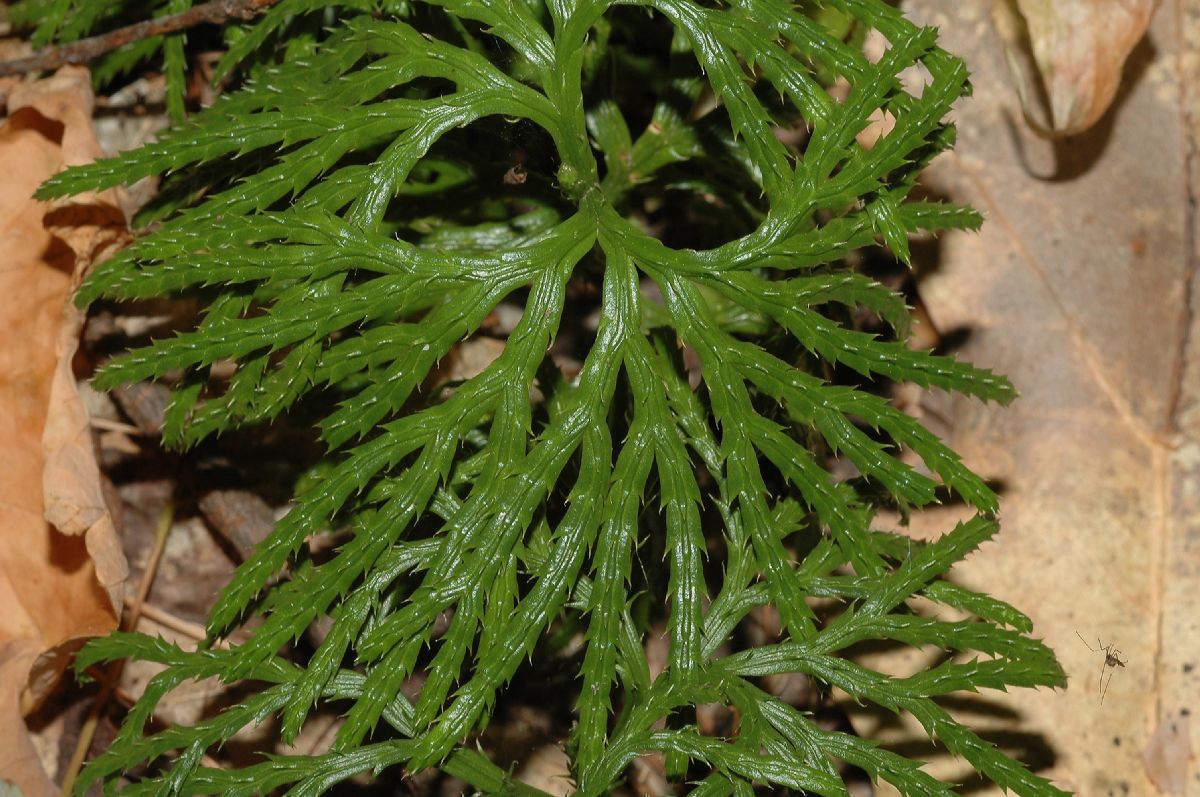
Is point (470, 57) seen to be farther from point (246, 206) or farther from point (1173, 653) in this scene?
point (1173, 653)

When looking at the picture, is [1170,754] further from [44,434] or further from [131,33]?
[131,33]

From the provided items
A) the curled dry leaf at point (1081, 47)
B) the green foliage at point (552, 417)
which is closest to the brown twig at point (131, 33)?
the green foliage at point (552, 417)

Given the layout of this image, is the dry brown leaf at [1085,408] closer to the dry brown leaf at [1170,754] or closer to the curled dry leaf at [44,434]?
the dry brown leaf at [1170,754]

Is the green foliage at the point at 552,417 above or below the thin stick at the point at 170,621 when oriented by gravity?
above

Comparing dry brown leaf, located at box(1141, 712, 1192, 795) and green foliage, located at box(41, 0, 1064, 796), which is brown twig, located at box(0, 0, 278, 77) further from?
dry brown leaf, located at box(1141, 712, 1192, 795)

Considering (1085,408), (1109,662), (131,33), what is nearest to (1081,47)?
(1085,408)
